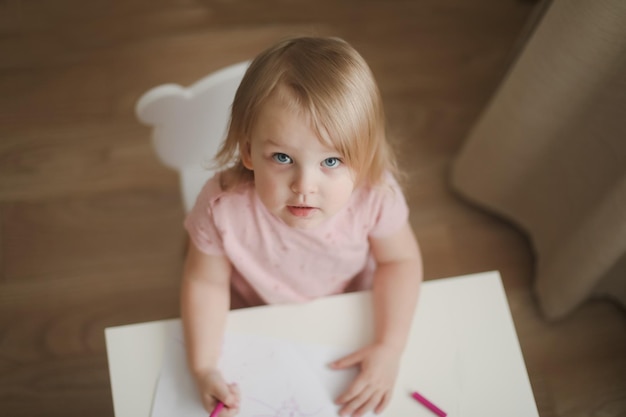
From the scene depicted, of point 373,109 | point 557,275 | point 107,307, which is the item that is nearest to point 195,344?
point 373,109

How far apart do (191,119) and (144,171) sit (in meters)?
0.62

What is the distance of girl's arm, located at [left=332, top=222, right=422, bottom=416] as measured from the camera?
0.71 m

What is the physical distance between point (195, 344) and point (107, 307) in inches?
26.1

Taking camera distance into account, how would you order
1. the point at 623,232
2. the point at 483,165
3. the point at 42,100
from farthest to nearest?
the point at 42,100 < the point at 483,165 < the point at 623,232

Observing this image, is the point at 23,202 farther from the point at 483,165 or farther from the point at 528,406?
the point at 528,406

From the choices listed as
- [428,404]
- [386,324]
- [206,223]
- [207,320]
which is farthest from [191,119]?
[428,404]

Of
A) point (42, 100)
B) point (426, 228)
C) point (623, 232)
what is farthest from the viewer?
point (42, 100)

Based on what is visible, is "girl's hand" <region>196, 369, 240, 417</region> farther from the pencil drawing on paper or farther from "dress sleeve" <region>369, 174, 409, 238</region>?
"dress sleeve" <region>369, 174, 409, 238</region>

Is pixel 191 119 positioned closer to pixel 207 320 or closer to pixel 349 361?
pixel 207 320

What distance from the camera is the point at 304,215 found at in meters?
0.67

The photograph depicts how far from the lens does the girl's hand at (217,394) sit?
69cm

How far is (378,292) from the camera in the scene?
0.79 metres

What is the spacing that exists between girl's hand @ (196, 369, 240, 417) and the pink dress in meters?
0.17

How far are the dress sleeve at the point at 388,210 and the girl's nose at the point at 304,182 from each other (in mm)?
165
